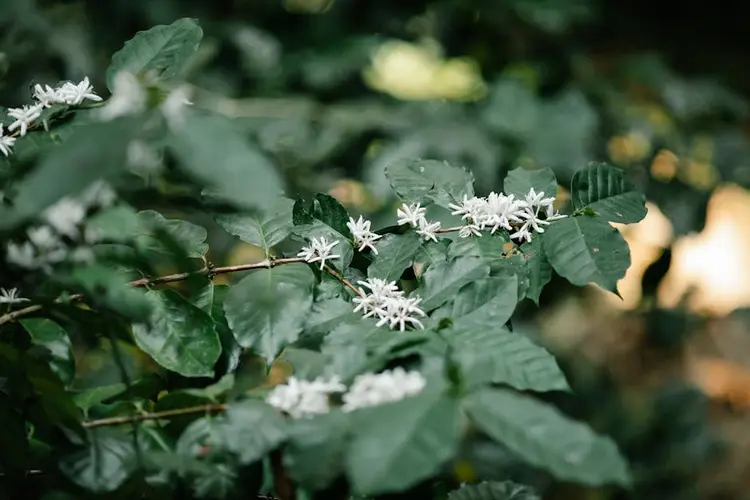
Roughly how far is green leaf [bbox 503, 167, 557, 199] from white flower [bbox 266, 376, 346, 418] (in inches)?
10.4

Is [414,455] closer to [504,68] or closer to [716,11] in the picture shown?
[504,68]

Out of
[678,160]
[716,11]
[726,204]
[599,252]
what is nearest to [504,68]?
[678,160]

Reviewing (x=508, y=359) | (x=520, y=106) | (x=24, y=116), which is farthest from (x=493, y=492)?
(x=520, y=106)

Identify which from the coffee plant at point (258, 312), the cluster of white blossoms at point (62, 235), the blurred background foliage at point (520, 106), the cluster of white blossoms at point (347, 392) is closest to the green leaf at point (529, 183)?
the coffee plant at point (258, 312)

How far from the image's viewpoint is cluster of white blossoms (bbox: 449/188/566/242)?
1.96 ft

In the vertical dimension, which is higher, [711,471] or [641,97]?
[641,97]

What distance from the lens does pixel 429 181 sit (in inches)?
25.5

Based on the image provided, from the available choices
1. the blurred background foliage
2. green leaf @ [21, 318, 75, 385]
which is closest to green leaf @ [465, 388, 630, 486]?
green leaf @ [21, 318, 75, 385]

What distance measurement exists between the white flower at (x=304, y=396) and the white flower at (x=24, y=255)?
0.17 meters

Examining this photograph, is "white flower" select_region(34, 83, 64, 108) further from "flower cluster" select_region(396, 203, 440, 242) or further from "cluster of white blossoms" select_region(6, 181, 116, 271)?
"flower cluster" select_region(396, 203, 440, 242)

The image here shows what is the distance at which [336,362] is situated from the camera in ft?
1.49

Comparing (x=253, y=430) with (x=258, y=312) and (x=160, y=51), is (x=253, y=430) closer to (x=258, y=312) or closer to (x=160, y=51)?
(x=258, y=312)

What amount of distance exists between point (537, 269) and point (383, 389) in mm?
216

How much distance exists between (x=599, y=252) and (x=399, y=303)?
15 cm
